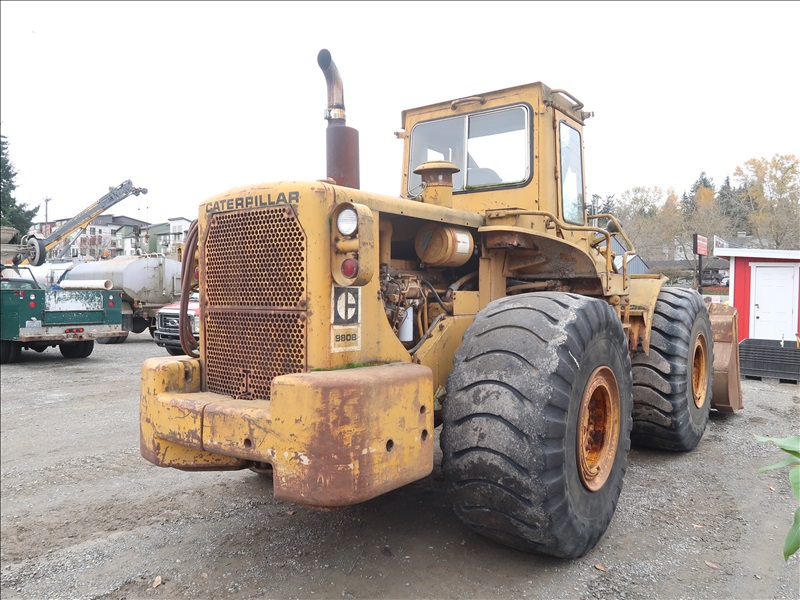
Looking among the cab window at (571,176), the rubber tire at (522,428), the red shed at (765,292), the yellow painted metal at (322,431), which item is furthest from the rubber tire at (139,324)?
the rubber tire at (522,428)

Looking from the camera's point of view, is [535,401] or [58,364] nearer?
[535,401]

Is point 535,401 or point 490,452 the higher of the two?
point 535,401

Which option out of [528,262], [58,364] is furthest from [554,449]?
[58,364]

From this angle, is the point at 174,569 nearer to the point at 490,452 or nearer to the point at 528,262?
the point at 490,452

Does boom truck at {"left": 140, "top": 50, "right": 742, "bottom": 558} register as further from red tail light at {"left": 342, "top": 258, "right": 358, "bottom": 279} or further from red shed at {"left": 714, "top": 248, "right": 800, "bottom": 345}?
red shed at {"left": 714, "top": 248, "right": 800, "bottom": 345}

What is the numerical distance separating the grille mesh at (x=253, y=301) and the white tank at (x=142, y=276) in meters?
14.9

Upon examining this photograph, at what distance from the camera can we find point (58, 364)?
11.6 m

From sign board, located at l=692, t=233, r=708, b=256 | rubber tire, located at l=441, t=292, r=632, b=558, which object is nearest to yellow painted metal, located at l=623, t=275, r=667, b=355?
rubber tire, located at l=441, t=292, r=632, b=558

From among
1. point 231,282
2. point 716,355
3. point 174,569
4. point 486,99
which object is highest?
point 486,99

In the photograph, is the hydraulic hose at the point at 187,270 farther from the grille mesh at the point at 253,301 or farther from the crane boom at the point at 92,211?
the crane boom at the point at 92,211

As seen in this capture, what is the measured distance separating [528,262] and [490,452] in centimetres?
195

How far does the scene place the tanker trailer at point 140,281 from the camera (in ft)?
58.2

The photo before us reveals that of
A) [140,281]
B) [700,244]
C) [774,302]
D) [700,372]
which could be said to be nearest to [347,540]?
[700,372]

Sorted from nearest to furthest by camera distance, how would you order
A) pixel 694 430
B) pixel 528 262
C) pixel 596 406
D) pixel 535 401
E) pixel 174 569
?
pixel 535 401
pixel 174 569
pixel 596 406
pixel 528 262
pixel 694 430
